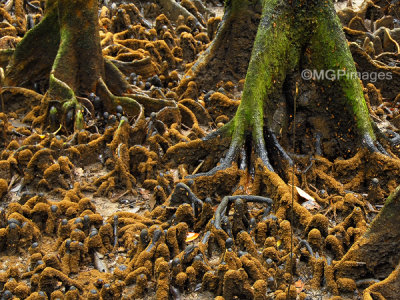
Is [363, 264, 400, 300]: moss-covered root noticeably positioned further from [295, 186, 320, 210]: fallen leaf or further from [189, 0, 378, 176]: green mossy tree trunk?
[189, 0, 378, 176]: green mossy tree trunk

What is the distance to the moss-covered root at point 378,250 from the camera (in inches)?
215

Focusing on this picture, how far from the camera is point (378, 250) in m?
5.57

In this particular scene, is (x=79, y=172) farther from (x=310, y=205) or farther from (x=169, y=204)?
(x=310, y=205)

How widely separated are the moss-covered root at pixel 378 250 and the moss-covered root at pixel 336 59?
2.32 metres

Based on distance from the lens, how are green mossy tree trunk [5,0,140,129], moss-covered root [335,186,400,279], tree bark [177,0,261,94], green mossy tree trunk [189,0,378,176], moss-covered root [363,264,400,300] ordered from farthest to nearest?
tree bark [177,0,261,94] < green mossy tree trunk [5,0,140,129] < green mossy tree trunk [189,0,378,176] < moss-covered root [335,186,400,279] < moss-covered root [363,264,400,300]

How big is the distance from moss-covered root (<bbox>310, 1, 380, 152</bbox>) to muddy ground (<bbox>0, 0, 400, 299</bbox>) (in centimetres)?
59

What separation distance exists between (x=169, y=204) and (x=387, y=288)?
262cm

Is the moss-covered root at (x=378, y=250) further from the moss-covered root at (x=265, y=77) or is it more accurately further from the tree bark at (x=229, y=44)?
the tree bark at (x=229, y=44)

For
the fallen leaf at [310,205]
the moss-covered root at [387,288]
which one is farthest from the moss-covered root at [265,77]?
the moss-covered root at [387,288]

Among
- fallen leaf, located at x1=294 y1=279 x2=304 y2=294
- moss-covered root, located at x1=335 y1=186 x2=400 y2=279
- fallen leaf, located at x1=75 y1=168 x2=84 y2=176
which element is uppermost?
fallen leaf, located at x1=75 y1=168 x2=84 y2=176

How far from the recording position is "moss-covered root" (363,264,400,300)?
5223 millimetres

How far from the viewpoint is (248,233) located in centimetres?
645

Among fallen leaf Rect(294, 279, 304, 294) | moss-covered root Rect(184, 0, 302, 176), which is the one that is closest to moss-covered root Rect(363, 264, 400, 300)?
fallen leaf Rect(294, 279, 304, 294)

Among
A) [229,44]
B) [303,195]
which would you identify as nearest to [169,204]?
[303,195]
